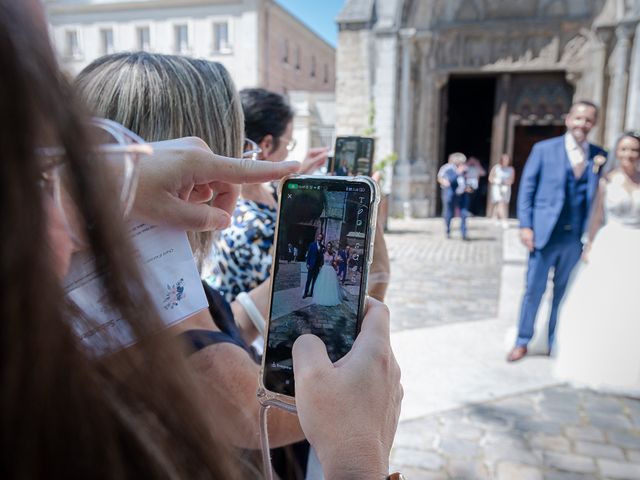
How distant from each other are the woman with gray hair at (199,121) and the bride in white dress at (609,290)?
3325mm

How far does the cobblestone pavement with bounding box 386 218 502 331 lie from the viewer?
17.9ft

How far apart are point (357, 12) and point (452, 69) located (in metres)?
2.73

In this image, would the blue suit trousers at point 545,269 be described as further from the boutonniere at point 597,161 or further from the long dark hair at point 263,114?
the long dark hair at point 263,114

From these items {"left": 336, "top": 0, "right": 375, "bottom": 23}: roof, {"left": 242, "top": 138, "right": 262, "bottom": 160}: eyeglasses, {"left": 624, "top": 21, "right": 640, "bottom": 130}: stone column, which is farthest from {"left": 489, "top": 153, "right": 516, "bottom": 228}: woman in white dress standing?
{"left": 242, "top": 138, "right": 262, "bottom": 160}: eyeglasses

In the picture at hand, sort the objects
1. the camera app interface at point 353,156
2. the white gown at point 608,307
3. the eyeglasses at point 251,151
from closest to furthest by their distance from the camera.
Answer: the eyeglasses at point 251,151
the camera app interface at point 353,156
the white gown at point 608,307

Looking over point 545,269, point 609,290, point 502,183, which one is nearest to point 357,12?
point 502,183

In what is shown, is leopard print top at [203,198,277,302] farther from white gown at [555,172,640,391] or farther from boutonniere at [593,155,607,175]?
boutonniere at [593,155,607,175]

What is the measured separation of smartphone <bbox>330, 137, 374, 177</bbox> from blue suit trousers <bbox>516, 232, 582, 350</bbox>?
273 centimetres

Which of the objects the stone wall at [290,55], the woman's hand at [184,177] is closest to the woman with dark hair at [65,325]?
the woman's hand at [184,177]

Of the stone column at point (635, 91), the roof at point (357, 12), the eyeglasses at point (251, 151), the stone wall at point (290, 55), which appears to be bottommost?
the eyeglasses at point (251, 151)

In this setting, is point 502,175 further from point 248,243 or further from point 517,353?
point 248,243

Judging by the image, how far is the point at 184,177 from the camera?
0.90 m

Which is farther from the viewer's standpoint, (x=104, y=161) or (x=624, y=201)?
(x=624, y=201)

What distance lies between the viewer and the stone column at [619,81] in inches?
431
